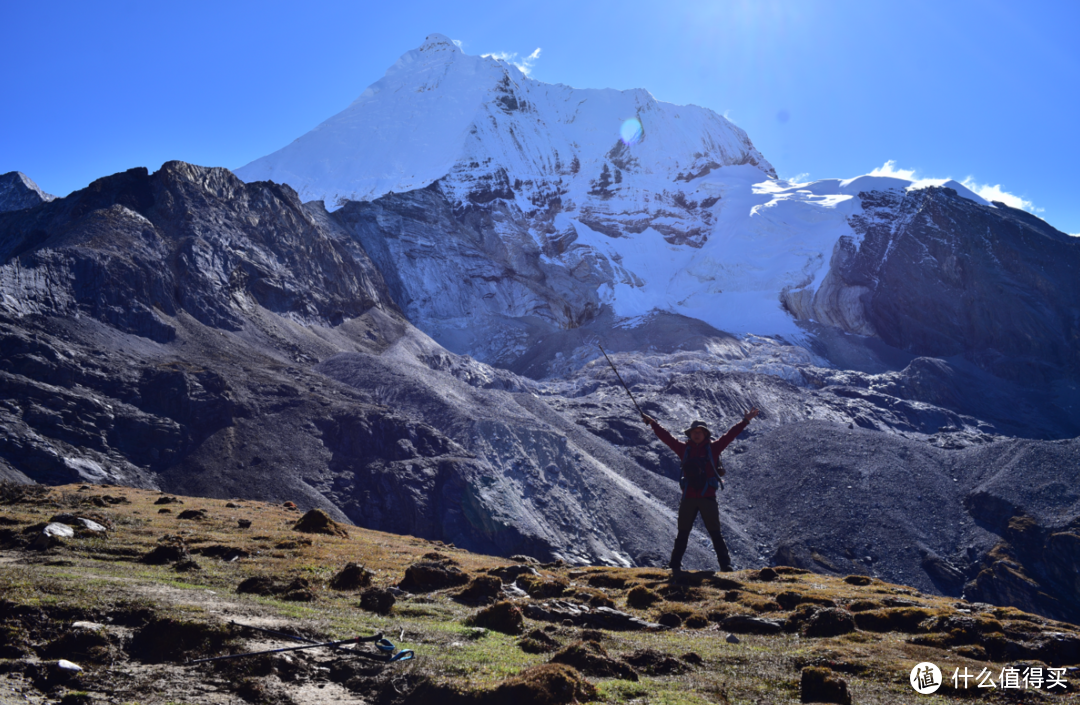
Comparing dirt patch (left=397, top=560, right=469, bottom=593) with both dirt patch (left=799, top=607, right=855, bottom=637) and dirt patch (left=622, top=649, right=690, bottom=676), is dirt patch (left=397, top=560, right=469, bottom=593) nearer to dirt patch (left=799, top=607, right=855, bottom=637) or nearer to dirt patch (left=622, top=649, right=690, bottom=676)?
dirt patch (left=622, top=649, right=690, bottom=676)

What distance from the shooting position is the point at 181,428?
191 ft

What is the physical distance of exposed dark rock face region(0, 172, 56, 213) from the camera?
440 ft

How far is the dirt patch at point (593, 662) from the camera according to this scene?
409 inches

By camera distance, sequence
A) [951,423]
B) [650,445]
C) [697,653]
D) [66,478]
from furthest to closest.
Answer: [951,423]
[650,445]
[66,478]
[697,653]

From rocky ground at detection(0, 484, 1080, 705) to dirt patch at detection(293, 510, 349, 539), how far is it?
539cm

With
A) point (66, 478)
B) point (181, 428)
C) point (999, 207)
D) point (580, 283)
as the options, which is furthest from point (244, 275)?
point (999, 207)

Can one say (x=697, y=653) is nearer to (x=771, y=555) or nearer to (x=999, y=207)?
(x=771, y=555)

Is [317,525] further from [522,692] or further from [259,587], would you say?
[522,692]

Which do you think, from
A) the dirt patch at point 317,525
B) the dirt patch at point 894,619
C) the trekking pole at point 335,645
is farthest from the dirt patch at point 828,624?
the dirt patch at point 317,525

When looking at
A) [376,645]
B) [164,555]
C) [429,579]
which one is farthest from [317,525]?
[376,645]

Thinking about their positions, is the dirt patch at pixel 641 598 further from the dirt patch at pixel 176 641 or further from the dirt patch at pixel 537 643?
the dirt patch at pixel 176 641

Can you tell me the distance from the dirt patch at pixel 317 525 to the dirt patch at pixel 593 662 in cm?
1593

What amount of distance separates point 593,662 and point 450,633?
2737 mm

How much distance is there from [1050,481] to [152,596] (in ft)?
270
